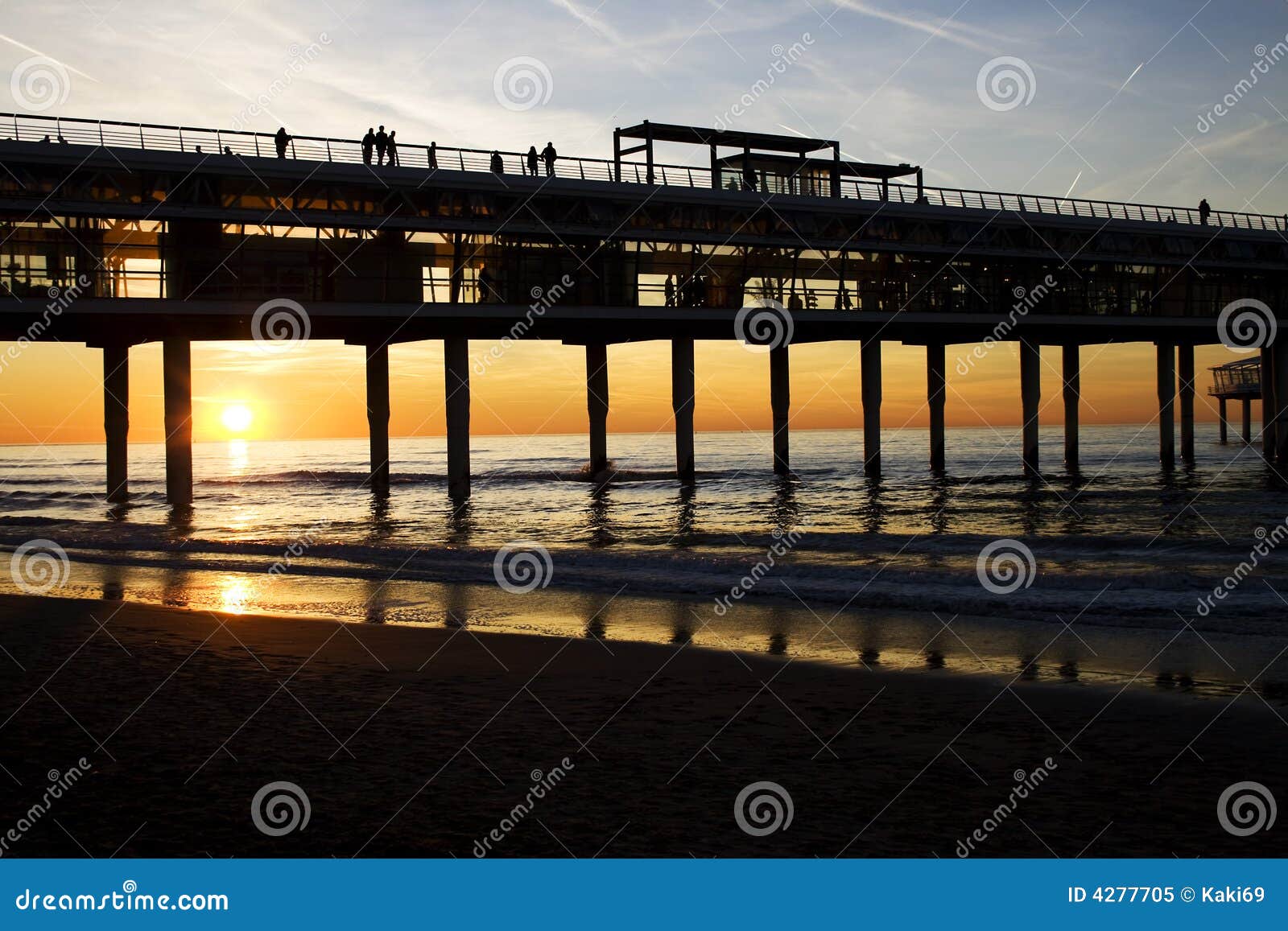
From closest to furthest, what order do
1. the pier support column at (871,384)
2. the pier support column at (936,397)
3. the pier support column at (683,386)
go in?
the pier support column at (683,386)
the pier support column at (871,384)
the pier support column at (936,397)

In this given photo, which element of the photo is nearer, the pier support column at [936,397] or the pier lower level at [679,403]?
the pier lower level at [679,403]

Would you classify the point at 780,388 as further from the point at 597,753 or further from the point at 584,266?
the point at 597,753

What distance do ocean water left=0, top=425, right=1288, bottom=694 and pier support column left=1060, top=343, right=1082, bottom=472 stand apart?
4263 mm

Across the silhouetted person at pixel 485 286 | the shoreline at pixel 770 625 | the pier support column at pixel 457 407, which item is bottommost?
the shoreline at pixel 770 625

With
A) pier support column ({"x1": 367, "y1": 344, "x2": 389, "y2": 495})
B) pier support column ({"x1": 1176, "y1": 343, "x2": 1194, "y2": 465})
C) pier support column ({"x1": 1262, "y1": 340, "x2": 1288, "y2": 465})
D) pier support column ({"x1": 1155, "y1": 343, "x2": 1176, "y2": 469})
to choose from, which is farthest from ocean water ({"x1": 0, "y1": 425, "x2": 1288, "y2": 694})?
pier support column ({"x1": 1176, "y1": 343, "x2": 1194, "y2": 465})

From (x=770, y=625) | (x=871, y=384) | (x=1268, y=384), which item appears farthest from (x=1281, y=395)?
(x=770, y=625)

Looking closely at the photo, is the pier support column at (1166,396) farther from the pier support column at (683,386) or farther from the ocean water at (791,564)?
the pier support column at (683,386)

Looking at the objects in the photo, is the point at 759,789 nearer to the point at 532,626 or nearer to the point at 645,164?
the point at 532,626

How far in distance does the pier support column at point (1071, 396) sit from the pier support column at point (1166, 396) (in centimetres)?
355

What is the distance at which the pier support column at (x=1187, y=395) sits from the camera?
55844 millimetres

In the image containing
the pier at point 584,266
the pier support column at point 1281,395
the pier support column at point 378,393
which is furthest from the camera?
the pier support column at point 1281,395

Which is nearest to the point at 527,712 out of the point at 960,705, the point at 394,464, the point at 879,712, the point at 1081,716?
the point at 879,712

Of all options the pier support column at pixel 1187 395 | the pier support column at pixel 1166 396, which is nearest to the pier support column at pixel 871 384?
the pier support column at pixel 1166 396

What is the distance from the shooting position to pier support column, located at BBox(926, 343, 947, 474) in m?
48.4
